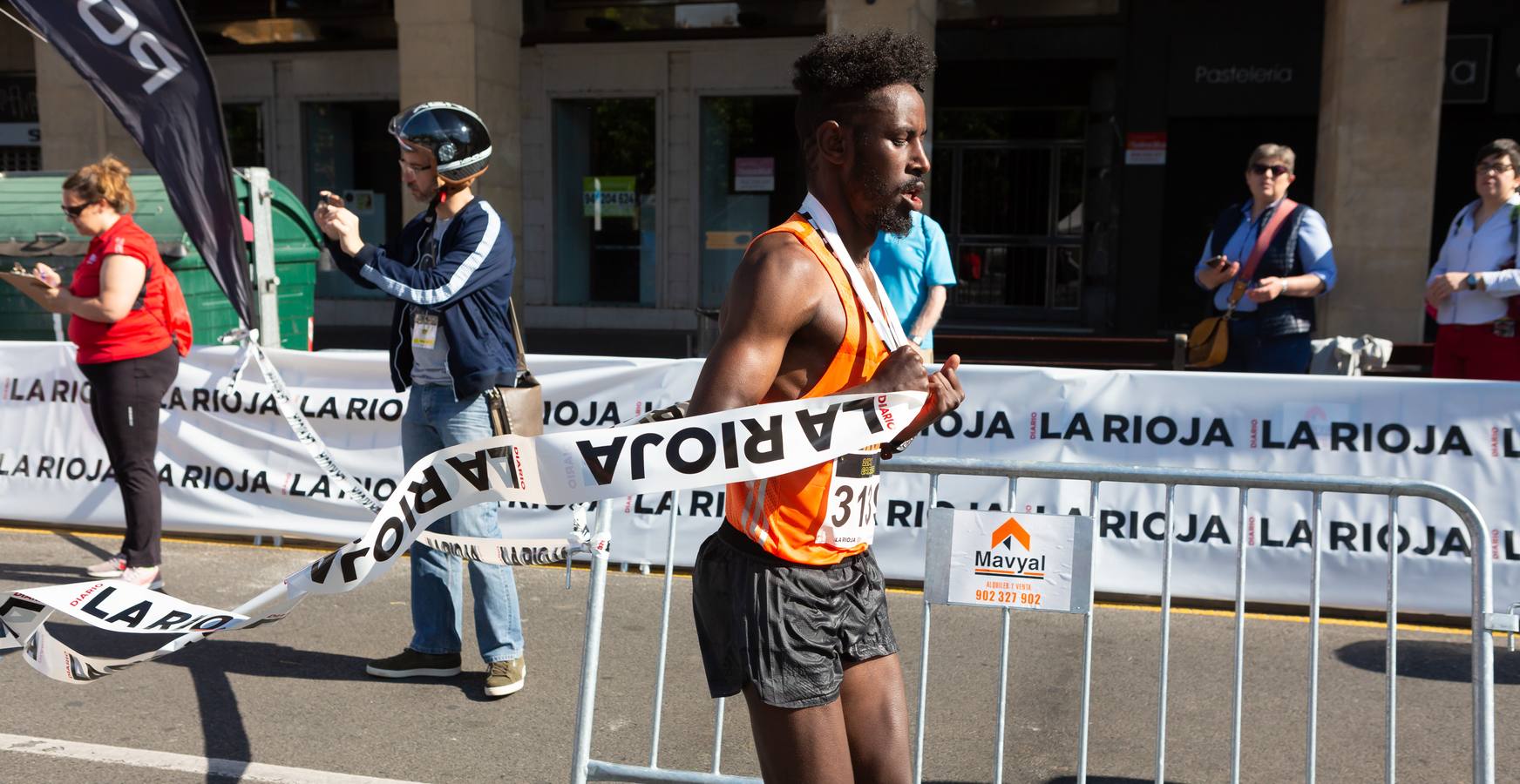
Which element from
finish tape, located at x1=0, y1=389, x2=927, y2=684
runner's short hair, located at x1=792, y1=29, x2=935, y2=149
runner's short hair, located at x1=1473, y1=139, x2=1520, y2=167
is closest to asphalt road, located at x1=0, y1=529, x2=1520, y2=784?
finish tape, located at x1=0, y1=389, x2=927, y2=684

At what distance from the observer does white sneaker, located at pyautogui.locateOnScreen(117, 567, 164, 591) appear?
19.5ft

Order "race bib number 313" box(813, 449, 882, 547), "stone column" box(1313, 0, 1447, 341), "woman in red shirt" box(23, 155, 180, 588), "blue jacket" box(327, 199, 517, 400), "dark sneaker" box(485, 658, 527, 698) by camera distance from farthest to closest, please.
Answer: "stone column" box(1313, 0, 1447, 341), "woman in red shirt" box(23, 155, 180, 588), "dark sneaker" box(485, 658, 527, 698), "blue jacket" box(327, 199, 517, 400), "race bib number 313" box(813, 449, 882, 547)

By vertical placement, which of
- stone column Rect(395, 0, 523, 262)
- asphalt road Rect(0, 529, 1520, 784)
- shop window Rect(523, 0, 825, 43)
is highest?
shop window Rect(523, 0, 825, 43)

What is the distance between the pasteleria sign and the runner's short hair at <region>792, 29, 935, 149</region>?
135 centimetres

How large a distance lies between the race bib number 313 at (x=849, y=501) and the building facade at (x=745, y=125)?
11258 mm

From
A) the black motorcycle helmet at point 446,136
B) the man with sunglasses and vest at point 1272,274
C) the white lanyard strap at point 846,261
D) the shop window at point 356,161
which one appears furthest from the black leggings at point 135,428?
the shop window at point 356,161

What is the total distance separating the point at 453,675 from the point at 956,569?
2433 millimetres

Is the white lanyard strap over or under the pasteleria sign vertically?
over

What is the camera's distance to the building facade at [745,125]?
14.7 meters

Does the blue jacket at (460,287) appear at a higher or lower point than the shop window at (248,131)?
lower

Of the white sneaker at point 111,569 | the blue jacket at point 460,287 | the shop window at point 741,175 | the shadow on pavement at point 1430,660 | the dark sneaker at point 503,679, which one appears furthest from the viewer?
the shop window at point 741,175

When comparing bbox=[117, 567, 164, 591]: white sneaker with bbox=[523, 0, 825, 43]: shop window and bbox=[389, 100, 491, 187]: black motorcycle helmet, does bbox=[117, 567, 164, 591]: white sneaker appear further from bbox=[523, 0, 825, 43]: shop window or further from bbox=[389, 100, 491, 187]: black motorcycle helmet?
bbox=[523, 0, 825, 43]: shop window

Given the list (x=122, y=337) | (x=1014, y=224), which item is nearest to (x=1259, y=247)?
(x=122, y=337)

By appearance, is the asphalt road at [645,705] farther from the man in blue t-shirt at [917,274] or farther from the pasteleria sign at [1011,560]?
the man in blue t-shirt at [917,274]
